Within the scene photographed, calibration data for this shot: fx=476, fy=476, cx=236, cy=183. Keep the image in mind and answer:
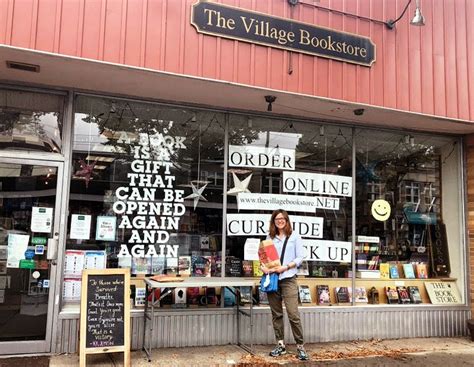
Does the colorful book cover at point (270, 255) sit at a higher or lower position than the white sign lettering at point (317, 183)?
lower

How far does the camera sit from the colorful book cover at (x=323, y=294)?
6.86m

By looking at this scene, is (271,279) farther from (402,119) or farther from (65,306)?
(402,119)

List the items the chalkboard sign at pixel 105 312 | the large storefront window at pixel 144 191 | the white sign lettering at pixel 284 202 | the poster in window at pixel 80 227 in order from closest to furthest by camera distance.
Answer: the chalkboard sign at pixel 105 312, the poster in window at pixel 80 227, the large storefront window at pixel 144 191, the white sign lettering at pixel 284 202

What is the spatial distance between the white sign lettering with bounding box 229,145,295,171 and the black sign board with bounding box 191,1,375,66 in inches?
60.5

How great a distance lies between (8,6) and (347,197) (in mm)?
5065

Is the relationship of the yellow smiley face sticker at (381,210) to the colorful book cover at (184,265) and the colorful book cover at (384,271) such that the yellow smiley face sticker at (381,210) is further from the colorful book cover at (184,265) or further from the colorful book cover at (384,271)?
the colorful book cover at (184,265)

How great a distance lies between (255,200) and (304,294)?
153cm

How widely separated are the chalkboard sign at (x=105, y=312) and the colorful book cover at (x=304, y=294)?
2.57m

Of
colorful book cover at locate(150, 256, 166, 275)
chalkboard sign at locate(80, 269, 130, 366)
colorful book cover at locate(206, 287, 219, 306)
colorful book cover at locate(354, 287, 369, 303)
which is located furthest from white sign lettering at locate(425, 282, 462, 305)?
chalkboard sign at locate(80, 269, 130, 366)

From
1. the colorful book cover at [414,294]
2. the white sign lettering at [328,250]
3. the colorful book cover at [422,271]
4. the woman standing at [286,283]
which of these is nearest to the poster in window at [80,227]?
the woman standing at [286,283]

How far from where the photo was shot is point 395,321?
7012 millimetres

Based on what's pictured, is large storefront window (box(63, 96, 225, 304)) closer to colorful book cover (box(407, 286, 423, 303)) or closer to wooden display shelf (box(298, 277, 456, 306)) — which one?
wooden display shelf (box(298, 277, 456, 306))

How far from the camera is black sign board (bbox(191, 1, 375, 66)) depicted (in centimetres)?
554

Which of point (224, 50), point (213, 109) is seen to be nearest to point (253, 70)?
point (224, 50)
